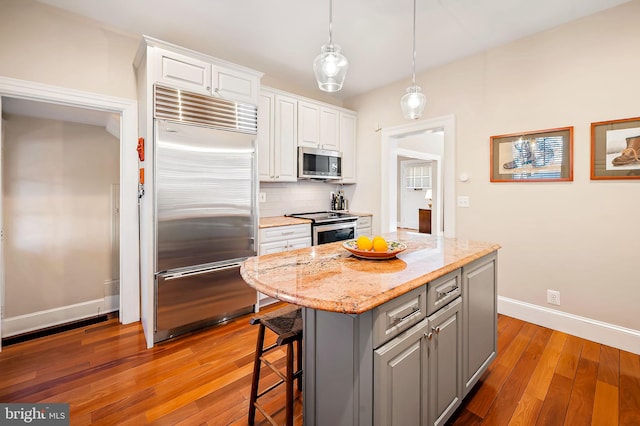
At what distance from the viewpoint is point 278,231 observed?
3.21 meters

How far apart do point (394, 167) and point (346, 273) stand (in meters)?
3.11

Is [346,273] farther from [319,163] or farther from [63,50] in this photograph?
[63,50]

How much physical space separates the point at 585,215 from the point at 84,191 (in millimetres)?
4893

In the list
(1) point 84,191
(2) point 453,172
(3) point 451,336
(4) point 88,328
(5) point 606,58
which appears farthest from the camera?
(2) point 453,172

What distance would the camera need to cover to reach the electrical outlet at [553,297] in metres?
2.68

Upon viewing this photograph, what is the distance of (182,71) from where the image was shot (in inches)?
97.7

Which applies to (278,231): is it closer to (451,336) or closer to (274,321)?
(274,321)

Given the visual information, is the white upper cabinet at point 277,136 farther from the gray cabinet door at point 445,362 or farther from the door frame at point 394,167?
the gray cabinet door at point 445,362

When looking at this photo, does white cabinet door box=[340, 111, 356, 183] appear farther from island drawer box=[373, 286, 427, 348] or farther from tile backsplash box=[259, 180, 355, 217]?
island drawer box=[373, 286, 427, 348]

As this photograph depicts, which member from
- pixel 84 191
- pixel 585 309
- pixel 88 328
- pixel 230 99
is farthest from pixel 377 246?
pixel 84 191

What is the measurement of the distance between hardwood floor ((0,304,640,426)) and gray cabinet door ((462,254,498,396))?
0.21m

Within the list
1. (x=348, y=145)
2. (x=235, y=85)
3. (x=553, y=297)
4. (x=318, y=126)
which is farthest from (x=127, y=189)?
(x=553, y=297)

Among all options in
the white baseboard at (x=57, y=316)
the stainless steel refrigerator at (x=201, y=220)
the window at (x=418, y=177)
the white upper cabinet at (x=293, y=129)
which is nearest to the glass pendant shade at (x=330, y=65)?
the stainless steel refrigerator at (x=201, y=220)

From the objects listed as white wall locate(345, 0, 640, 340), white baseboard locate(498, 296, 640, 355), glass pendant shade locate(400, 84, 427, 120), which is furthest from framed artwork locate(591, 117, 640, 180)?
glass pendant shade locate(400, 84, 427, 120)
